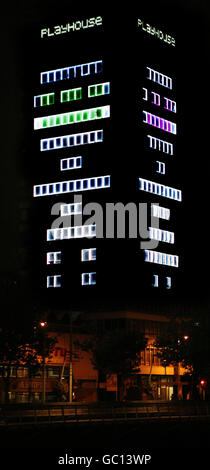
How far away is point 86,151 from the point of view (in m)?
195

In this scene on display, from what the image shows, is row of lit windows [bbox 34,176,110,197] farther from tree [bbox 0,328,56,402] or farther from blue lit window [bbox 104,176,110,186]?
tree [bbox 0,328,56,402]

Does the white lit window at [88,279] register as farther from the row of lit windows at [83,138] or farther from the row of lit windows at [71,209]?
the row of lit windows at [83,138]

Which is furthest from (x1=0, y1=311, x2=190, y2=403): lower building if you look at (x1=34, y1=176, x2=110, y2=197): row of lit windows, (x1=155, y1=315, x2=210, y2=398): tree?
(x1=34, y1=176, x2=110, y2=197): row of lit windows

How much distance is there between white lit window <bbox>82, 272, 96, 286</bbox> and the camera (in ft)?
638

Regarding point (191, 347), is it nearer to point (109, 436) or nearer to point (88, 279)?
point (88, 279)

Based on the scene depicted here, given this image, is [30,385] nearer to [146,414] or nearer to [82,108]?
[146,414]

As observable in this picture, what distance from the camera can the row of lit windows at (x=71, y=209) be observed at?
196 meters

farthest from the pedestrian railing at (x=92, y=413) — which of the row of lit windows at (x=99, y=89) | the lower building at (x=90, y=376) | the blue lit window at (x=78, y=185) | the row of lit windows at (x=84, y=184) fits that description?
the row of lit windows at (x=99, y=89)

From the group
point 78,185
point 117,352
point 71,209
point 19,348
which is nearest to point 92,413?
point 19,348

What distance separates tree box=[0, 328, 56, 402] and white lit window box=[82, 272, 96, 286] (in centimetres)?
7509

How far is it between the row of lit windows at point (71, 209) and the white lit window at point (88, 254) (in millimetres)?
8027

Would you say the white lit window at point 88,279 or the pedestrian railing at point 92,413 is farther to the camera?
the white lit window at point 88,279
